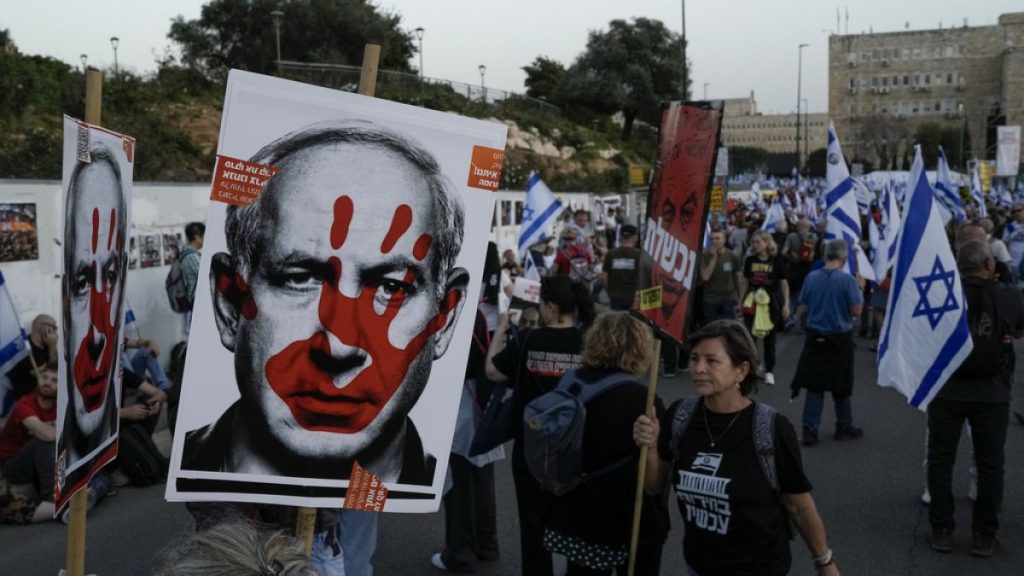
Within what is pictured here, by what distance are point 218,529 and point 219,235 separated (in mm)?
1039

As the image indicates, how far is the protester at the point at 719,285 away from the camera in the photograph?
11.0 metres

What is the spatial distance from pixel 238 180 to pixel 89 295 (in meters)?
0.68

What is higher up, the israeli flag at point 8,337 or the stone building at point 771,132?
the stone building at point 771,132

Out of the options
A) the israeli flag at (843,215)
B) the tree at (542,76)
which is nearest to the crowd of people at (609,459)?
the israeli flag at (843,215)

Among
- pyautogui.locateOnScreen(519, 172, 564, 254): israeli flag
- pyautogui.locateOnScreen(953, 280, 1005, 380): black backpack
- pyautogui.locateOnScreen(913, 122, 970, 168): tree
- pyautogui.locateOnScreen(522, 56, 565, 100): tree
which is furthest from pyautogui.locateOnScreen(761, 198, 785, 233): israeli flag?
pyautogui.locateOnScreen(913, 122, 970, 168): tree

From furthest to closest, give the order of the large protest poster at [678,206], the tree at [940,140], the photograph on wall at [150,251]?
the tree at [940,140], the photograph on wall at [150,251], the large protest poster at [678,206]

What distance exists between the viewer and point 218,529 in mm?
1872

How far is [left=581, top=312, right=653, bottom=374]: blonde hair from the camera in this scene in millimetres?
4031

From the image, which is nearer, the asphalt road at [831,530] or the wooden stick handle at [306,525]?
the wooden stick handle at [306,525]

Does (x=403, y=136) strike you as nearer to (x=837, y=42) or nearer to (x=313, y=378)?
(x=313, y=378)

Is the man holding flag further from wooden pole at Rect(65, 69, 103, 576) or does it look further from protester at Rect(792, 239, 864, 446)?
wooden pole at Rect(65, 69, 103, 576)

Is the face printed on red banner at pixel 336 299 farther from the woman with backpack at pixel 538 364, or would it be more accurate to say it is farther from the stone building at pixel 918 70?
the stone building at pixel 918 70

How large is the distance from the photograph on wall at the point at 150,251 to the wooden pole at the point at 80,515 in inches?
324

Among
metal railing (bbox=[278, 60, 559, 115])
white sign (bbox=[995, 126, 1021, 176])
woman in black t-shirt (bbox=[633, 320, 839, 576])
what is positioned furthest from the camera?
metal railing (bbox=[278, 60, 559, 115])
